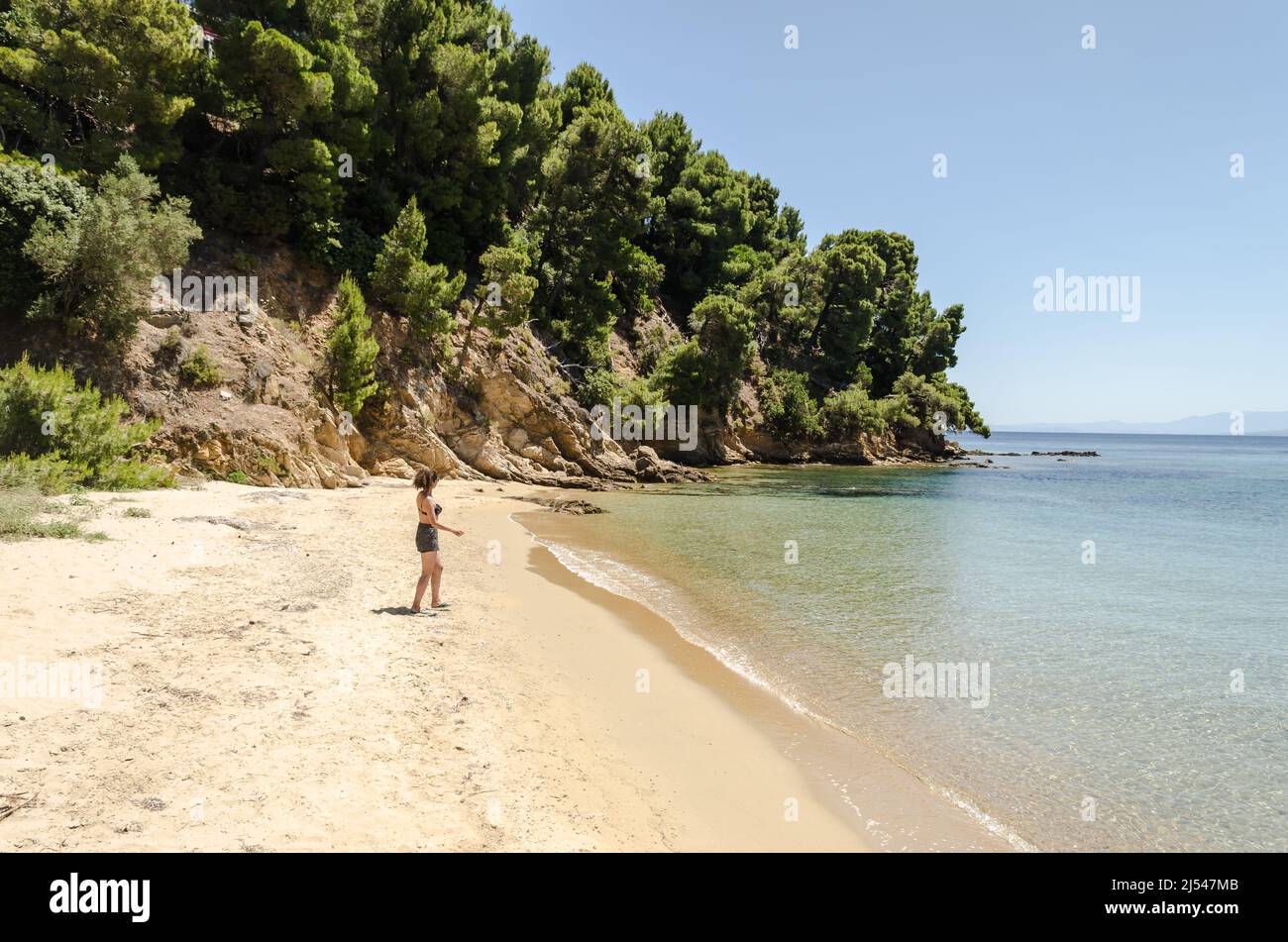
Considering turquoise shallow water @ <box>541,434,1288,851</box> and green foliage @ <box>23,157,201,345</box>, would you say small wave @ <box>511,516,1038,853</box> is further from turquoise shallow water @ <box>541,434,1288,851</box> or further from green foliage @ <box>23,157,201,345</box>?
green foliage @ <box>23,157,201,345</box>

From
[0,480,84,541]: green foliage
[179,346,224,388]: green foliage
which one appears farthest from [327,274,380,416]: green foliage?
[0,480,84,541]: green foliage

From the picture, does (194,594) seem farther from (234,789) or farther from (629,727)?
(629,727)

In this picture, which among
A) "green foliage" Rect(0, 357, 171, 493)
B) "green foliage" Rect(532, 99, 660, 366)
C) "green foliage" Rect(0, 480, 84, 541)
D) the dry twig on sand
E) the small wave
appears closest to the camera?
the dry twig on sand

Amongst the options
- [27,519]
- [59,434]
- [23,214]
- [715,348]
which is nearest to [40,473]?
[59,434]

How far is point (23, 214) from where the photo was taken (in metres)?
17.7

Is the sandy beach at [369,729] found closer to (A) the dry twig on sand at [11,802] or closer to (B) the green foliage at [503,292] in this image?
(A) the dry twig on sand at [11,802]

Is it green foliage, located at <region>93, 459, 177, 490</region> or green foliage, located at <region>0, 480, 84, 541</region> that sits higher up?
green foliage, located at <region>93, 459, 177, 490</region>

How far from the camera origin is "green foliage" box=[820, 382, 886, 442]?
58.9 m

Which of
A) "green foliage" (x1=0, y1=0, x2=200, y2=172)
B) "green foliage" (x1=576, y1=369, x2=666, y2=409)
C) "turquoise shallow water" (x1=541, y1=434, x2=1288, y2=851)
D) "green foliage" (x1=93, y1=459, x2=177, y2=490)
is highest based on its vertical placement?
"green foliage" (x1=0, y1=0, x2=200, y2=172)

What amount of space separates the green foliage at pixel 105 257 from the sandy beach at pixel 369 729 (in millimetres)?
11636

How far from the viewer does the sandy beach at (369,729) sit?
442 centimetres

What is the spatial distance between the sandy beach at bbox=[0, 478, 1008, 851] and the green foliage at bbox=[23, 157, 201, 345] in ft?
38.2

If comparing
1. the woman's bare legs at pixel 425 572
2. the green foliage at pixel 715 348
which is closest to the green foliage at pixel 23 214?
the woman's bare legs at pixel 425 572

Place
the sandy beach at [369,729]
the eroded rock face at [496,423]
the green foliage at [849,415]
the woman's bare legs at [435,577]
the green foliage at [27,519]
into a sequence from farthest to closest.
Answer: the green foliage at [849,415] < the eroded rock face at [496,423] < the woman's bare legs at [435,577] < the green foliage at [27,519] < the sandy beach at [369,729]
